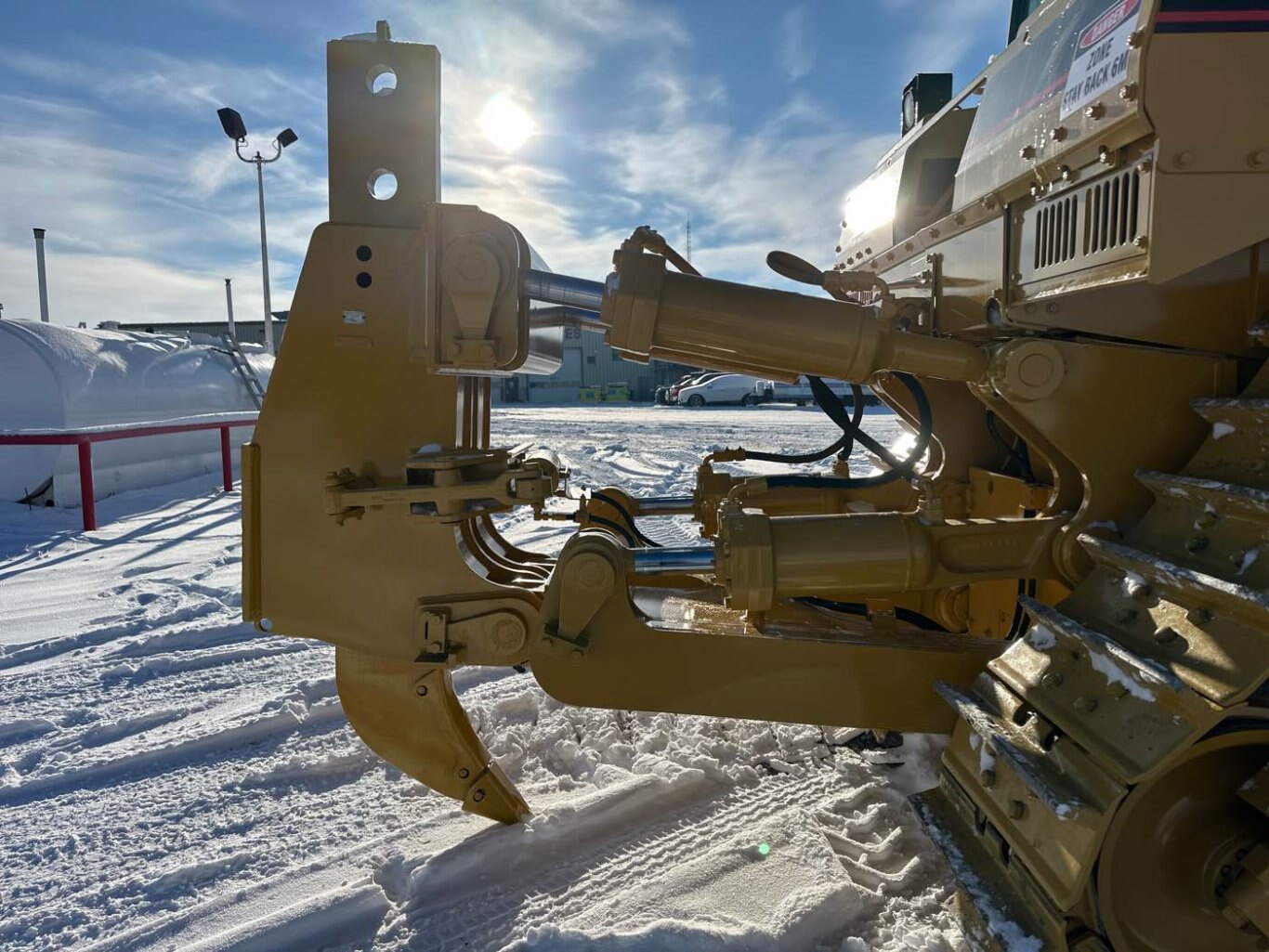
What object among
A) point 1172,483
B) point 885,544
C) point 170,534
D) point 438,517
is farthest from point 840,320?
point 170,534

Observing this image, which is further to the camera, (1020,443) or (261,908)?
(1020,443)

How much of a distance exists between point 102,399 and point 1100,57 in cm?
Answer: 1002

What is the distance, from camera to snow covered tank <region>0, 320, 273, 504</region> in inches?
304

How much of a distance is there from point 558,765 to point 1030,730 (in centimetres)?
176

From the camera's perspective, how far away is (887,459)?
286 centimetres

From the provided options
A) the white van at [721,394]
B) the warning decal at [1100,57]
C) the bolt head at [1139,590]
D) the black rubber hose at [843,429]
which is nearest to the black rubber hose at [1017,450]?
the black rubber hose at [843,429]

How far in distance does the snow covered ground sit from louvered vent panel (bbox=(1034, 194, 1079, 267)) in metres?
1.79

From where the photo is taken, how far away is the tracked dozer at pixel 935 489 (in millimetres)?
1548

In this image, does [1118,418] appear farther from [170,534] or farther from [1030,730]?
[170,534]

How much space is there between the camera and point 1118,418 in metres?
1.88

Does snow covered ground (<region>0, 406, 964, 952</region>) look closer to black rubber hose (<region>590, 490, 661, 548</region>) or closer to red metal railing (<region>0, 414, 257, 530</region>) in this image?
black rubber hose (<region>590, 490, 661, 548</region>)

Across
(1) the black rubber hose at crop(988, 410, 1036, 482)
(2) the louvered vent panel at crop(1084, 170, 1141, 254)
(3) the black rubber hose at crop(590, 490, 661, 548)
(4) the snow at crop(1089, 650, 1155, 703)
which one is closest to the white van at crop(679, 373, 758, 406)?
(3) the black rubber hose at crop(590, 490, 661, 548)

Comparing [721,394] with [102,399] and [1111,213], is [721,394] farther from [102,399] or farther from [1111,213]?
[1111,213]

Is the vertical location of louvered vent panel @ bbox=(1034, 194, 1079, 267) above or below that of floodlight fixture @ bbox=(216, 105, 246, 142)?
below
